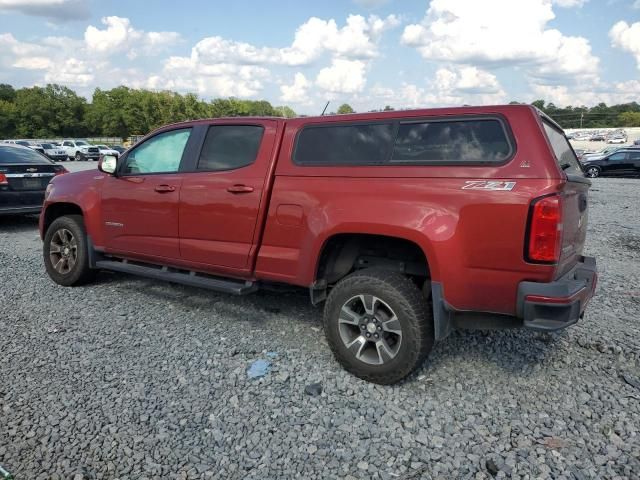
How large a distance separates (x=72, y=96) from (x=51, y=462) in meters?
103

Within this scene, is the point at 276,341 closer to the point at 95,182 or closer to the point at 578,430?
the point at 578,430

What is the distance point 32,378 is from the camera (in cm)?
350

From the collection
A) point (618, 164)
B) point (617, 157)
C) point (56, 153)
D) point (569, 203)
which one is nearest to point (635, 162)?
point (618, 164)

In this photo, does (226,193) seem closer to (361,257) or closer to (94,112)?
(361,257)

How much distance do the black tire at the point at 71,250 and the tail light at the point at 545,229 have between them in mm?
4591

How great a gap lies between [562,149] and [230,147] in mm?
2699

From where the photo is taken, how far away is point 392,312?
134 inches

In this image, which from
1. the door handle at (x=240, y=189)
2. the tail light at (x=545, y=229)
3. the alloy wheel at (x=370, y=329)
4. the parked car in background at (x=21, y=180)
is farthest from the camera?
the parked car in background at (x=21, y=180)

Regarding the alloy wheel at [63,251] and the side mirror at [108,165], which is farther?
the alloy wheel at [63,251]

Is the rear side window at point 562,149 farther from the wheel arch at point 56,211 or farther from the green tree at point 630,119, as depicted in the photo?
the green tree at point 630,119

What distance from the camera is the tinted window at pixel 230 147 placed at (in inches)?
167

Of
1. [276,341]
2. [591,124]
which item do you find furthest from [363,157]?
[591,124]

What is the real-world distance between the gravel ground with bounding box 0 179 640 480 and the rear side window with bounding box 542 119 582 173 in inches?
57.9

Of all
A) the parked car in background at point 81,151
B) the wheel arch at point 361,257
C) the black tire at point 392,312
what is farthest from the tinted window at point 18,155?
the parked car in background at point 81,151
